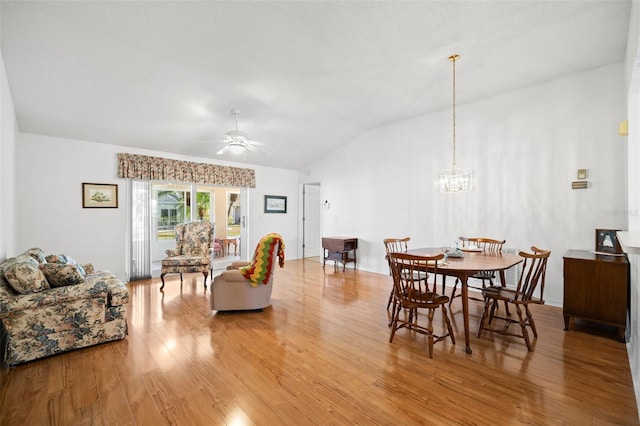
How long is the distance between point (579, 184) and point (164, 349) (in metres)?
5.19

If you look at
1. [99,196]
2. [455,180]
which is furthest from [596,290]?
[99,196]

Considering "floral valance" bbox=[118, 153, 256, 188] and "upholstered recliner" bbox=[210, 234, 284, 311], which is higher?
"floral valance" bbox=[118, 153, 256, 188]

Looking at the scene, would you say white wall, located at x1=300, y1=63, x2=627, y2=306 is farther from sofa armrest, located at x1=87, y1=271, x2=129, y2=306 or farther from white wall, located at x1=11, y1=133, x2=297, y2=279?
white wall, located at x1=11, y1=133, x2=297, y2=279

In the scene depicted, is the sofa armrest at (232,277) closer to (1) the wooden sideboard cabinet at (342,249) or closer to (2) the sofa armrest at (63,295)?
(2) the sofa armrest at (63,295)

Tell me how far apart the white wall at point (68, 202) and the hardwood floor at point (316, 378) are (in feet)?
7.97

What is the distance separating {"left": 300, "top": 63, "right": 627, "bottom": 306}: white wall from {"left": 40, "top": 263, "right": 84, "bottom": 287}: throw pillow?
489 cm

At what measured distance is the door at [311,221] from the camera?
8.09 m

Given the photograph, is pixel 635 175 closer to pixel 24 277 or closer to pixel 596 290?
pixel 596 290

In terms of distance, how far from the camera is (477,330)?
10.2 feet

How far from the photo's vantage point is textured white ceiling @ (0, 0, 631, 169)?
2.58 metres

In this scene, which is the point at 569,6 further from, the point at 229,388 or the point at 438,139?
A: the point at 229,388

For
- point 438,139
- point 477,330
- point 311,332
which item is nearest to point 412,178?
point 438,139

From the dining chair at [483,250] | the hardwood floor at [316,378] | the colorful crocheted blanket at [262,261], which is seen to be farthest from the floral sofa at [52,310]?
the dining chair at [483,250]

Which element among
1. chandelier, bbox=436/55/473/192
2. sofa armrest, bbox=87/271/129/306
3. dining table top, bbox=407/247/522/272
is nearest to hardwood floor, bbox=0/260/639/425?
sofa armrest, bbox=87/271/129/306
